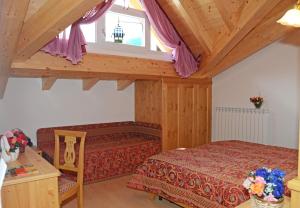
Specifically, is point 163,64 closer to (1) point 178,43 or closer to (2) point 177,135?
(1) point 178,43

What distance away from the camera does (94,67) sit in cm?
345

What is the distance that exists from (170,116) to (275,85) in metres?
1.80

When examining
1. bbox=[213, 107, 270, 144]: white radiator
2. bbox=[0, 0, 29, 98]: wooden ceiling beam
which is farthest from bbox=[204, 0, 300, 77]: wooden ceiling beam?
bbox=[0, 0, 29, 98]: wooden ceiling beam

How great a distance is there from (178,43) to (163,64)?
1.35 ft

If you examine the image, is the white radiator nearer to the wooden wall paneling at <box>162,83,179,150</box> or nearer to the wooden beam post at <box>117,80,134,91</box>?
the wooden wall paneling at <box>162,83,179,150</box>

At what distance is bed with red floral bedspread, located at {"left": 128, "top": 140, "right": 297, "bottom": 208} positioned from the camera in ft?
7.28

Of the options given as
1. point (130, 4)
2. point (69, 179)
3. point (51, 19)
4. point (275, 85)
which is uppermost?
point (130, 4)

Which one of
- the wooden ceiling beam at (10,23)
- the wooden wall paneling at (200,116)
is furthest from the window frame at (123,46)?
the wooden ceiling beam at (10,23)

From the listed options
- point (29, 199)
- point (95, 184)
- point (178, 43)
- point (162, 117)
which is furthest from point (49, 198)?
point (178, 43)

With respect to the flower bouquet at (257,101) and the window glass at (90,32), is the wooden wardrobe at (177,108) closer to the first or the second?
the flower bouquet at (257,101)

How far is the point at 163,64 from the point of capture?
13.8ft

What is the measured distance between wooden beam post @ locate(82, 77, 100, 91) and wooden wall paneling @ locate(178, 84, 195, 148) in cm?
145

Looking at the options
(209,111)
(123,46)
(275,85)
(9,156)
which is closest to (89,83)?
(123,46)

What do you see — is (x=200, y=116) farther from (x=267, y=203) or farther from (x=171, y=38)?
(x=267, y=203)
